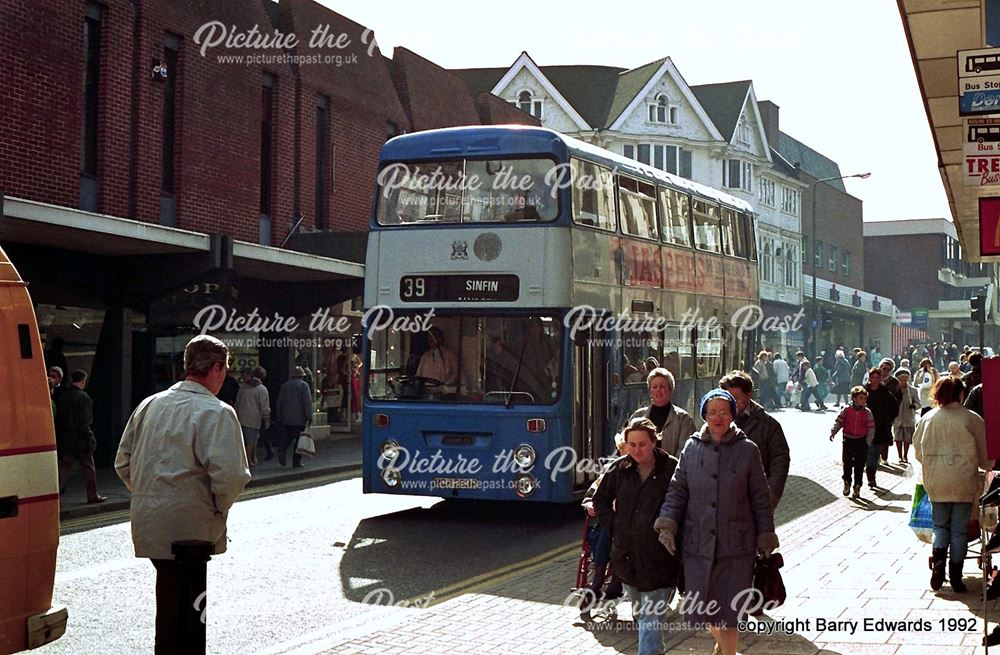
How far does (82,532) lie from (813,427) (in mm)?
22499

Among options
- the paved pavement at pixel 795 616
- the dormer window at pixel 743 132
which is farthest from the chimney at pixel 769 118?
the paved pavement at pixel 795 616

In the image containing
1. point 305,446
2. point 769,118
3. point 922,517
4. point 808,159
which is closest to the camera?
point 922,517

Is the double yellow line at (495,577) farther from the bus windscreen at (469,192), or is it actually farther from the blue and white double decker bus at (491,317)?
the bus windscreen at (469,192)

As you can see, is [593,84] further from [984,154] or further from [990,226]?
[984,154]

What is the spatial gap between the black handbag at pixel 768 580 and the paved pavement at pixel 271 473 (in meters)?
9.35

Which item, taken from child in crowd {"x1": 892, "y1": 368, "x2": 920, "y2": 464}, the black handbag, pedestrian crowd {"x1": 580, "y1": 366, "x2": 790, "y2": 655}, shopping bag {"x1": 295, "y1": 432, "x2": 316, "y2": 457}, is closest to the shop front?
shopping bag {"x1": 295, "y1": 432, "x2": 316, "y2": 457}

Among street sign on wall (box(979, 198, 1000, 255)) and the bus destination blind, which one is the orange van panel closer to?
the bus destination blind

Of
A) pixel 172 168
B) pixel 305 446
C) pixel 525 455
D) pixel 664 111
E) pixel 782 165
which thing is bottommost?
pixel 305 446

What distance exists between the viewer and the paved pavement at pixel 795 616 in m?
8.14

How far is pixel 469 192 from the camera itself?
13.9 metres

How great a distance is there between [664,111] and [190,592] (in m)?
56.4

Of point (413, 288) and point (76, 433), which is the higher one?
point (413, 288)

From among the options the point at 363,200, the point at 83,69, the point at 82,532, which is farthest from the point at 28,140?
the point at 363,200

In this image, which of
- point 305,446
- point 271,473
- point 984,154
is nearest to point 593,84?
point 305,446
